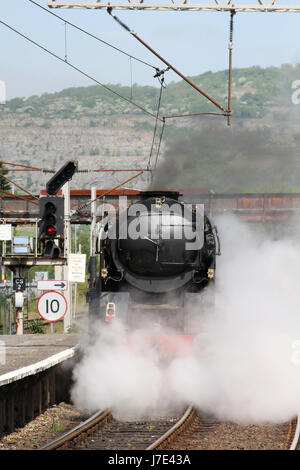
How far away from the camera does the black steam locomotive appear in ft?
44.1

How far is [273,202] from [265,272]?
27.7m

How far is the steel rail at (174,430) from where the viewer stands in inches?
382

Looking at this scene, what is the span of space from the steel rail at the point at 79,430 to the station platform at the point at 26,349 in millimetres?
1430

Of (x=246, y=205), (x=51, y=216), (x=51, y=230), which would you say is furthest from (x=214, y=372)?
(x=246, y=205)

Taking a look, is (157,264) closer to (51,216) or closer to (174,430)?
(51,216)

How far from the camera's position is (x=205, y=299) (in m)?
13.6

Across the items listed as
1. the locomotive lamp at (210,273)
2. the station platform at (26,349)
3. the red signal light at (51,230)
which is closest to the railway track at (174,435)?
the station platform at (26,349)

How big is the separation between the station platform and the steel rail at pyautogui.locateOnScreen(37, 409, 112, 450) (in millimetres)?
1430

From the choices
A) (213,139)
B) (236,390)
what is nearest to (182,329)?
(236,390)

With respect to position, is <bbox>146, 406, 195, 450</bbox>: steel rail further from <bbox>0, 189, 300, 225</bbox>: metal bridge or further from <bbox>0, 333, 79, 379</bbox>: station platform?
<bbox>0, 189, 300, 225</bbox>: metal bridge

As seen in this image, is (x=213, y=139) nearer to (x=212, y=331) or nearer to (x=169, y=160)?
(x=169, y=160)

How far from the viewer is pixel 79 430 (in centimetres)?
1062

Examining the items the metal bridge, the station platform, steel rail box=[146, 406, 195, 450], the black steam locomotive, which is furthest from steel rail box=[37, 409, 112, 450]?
the metal bridge

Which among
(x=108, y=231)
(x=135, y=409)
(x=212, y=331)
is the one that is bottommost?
(x=135, y=409)
